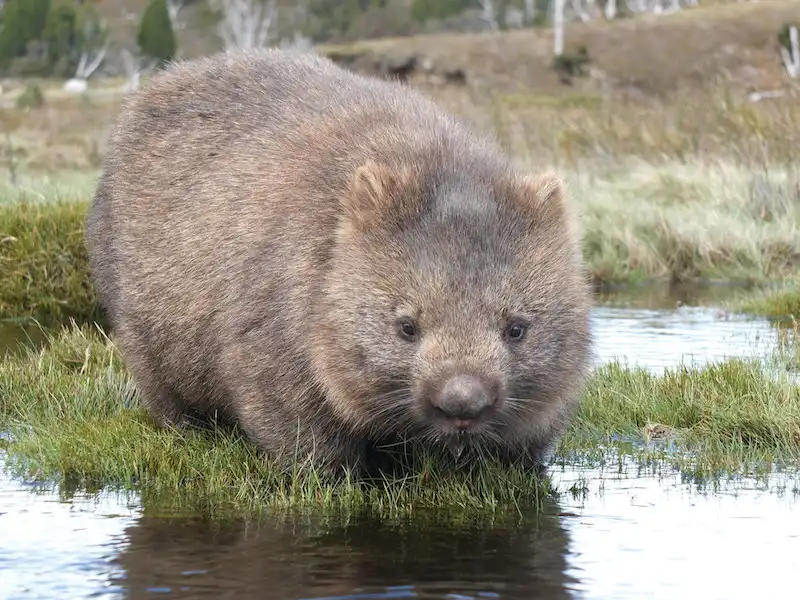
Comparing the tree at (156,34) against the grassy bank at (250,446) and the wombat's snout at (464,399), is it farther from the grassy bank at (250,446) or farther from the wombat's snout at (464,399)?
the wombat's snout at (464,399)

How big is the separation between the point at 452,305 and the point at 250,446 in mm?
1457

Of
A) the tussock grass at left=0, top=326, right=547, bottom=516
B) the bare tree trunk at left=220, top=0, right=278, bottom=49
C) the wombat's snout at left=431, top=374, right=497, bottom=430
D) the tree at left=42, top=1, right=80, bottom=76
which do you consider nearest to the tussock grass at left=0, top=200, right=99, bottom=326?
the tussock grass at left=0, top=326, right=547, bottom=516

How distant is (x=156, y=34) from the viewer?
70.8 meters

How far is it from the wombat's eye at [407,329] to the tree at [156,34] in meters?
67.1

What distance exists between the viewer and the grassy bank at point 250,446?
5.57 meters

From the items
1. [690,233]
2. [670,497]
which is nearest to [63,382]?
[670,497]

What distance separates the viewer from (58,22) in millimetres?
73438

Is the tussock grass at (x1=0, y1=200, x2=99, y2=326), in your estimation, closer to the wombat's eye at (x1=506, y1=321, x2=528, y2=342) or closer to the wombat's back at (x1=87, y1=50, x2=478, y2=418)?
the wombat's back at (x1=87, y1=50, x2=478, y2=418)

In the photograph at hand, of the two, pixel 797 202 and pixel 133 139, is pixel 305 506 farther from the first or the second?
pixel 797 202

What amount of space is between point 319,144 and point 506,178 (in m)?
0.89

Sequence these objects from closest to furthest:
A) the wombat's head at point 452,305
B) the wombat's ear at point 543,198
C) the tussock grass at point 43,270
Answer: the wombat's head at point 452,305 < the wombat's ear at point 543,198 < the tussock grass at point 43,270

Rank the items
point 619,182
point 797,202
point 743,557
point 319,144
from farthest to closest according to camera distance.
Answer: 1. point 619,182
2. point 797,202
3. point 319,144
4. point 743,557

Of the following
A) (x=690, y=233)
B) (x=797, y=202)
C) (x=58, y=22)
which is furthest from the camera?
(x=58, y=22)

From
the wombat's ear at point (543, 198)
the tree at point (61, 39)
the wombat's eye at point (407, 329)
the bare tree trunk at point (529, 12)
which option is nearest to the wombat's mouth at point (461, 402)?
the wombat's eye at point (407, 329)
